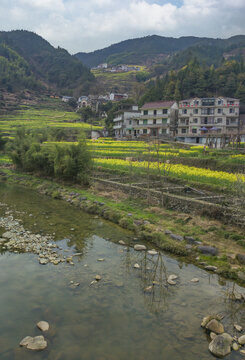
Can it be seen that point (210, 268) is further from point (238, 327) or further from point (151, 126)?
point (151, 126)

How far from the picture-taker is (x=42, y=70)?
16825 centimetres

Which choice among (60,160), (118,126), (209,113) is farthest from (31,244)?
(118,126)

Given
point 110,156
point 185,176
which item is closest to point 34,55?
point 110,156

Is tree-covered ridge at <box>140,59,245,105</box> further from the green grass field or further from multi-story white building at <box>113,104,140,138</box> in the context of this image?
the green grass field

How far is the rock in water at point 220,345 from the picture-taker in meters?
6.39

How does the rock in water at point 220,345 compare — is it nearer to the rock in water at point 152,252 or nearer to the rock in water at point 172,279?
the rock in water at point 172,279

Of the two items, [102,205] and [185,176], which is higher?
[185,176]

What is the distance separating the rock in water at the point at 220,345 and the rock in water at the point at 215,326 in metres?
0.28

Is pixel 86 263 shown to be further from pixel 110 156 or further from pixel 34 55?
pixel 34 55

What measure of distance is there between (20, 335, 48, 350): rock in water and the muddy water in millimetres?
120

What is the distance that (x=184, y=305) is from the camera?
8086 mm

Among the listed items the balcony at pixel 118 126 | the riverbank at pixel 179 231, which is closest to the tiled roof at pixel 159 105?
the balcony at pixel 118 126

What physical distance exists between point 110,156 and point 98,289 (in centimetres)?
2477

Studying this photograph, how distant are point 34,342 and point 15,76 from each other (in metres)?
132
